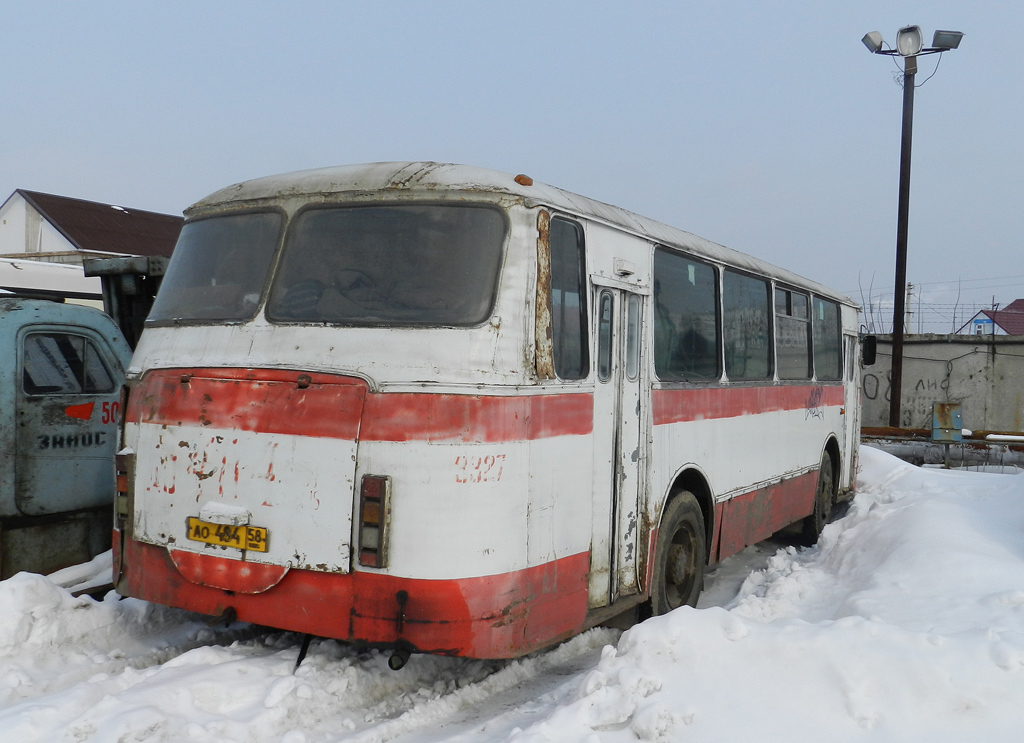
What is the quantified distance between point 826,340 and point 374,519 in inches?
288

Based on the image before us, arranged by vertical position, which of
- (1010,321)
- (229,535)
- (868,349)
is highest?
(1010,321)

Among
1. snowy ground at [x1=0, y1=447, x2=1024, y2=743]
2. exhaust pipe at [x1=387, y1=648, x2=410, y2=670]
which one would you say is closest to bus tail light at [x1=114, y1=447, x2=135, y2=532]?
snowy ground at [x1=0, y1=447, x2=1024, y2=743]

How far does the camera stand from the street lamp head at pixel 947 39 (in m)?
18.5

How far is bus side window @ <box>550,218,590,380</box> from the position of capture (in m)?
4.59

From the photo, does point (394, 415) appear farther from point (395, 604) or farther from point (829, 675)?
point (829, 675)

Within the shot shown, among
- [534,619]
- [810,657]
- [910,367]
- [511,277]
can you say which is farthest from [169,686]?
[910,367]

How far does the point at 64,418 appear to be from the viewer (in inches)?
242

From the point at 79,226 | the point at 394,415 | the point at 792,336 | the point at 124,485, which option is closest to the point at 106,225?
the point at 79,226

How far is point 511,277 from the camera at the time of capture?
431cm

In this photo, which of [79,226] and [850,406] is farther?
[79,226]

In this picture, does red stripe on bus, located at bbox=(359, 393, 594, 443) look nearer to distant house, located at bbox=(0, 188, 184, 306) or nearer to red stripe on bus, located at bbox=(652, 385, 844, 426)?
red stripe on bus, located at bbox=(652, 385, 844, 426)

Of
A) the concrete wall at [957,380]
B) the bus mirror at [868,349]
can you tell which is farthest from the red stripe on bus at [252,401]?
the concrete wall at [957,380]

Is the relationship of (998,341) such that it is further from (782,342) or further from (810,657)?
(810,657)

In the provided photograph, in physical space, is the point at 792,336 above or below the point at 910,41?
below
